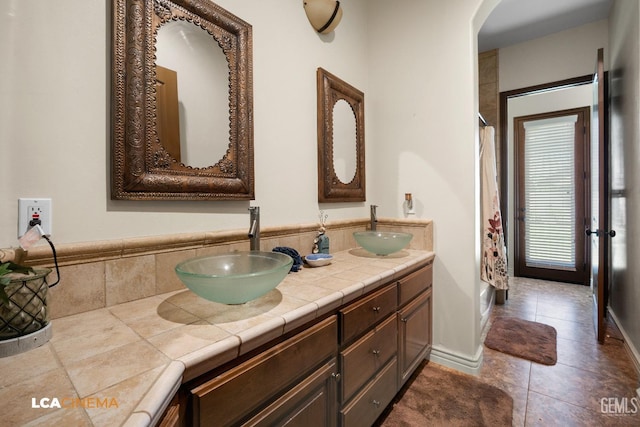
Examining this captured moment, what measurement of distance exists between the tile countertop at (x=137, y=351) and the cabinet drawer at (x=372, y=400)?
1.49ft

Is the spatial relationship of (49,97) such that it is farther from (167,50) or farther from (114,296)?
(114,296)

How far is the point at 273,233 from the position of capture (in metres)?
1.51

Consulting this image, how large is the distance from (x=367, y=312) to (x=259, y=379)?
60 cm

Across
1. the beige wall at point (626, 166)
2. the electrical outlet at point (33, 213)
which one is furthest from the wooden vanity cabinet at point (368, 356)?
the beige wall at point (626, 166)

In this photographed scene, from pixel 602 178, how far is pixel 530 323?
1350mm

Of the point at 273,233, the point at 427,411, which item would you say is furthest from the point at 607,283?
the point at 273,233

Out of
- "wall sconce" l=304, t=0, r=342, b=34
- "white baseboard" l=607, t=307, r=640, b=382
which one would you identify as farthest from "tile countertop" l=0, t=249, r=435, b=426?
"white baseboard" l=607, t=307, r=640, b=382

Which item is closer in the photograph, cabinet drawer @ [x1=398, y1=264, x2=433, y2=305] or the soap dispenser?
cabinet drawer @ [x1=398, y1=264, x2=433, y2=305]

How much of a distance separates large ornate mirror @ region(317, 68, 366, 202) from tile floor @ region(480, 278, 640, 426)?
1.51m

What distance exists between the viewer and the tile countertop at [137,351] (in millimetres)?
482

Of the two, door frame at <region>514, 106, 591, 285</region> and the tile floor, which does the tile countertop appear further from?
door frame at <region>514, 106, 591, 285</region>

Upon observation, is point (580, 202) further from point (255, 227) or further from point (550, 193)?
point (255, 227)

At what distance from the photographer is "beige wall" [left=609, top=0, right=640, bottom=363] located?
191cm

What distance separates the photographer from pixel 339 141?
1.98 m
